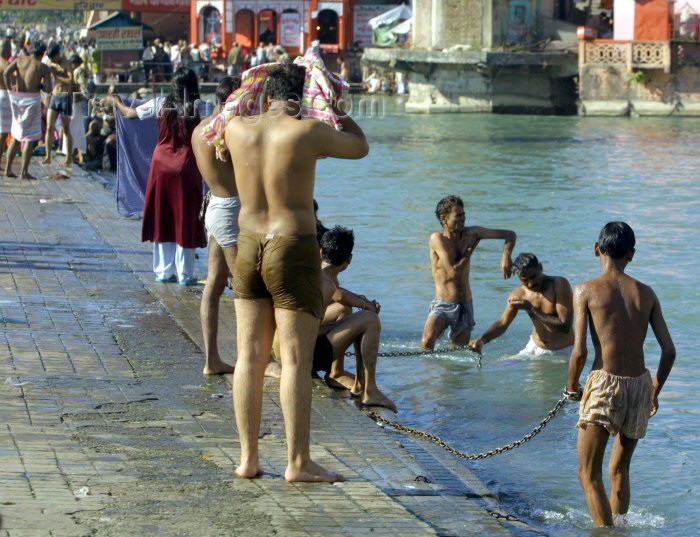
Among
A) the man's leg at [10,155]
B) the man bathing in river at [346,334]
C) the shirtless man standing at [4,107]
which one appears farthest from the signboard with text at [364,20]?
the man bathing in river at [346,334]

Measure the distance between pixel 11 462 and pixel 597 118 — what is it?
35.0 metres

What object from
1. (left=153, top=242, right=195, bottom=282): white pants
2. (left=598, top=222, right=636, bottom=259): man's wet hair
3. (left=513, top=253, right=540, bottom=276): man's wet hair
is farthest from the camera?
(left=153, top=242, right=195, bottom=282): white pants

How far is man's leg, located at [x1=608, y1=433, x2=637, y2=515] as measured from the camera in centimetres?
594

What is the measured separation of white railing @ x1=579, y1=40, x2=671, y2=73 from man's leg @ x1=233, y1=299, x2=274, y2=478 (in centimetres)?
3459

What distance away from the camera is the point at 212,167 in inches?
283

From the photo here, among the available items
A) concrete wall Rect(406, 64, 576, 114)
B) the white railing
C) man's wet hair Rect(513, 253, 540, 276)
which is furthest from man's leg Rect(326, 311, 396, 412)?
concrete wall Rect(406, 64, 576, 114)

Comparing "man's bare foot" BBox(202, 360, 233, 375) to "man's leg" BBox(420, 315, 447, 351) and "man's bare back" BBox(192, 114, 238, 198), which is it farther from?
"man's leg" BBox(420, 315, 447, 351)

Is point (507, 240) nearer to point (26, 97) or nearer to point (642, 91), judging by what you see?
point (26, 97)

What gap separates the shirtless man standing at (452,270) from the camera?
9.56 m

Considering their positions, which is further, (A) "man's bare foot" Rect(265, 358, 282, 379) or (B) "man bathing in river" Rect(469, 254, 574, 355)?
(B) "man bathing in river" Rect(469, 254, 574, 355)

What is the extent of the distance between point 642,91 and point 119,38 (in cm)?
2014

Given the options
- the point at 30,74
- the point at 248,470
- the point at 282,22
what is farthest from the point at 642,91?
the point at 248,470

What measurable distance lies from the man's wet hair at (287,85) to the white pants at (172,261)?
4.42 meters

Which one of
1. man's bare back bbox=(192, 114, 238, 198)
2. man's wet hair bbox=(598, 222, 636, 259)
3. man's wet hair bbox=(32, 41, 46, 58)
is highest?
man's wet hair bbox=(32, 41, 46, 58)
